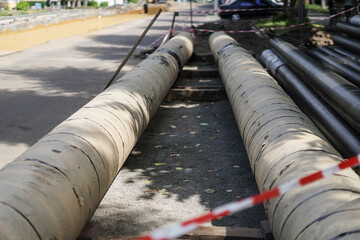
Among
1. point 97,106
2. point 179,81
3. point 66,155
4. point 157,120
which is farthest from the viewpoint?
point 179,81

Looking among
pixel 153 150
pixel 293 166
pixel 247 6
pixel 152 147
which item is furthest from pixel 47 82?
pixel 247 6

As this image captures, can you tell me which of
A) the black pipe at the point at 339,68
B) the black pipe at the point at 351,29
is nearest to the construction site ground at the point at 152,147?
the black pipe at the point at 339,68

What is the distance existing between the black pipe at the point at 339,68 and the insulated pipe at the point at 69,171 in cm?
332

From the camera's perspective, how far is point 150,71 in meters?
7.55

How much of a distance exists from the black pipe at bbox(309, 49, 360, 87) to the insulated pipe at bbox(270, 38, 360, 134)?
60cm

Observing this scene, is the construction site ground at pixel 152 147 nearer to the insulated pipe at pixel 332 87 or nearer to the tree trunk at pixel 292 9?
the insulated pipe at pixel 332 87

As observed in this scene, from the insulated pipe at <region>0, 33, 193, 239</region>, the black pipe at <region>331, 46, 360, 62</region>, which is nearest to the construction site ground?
the insulated pipe at <region>0, 33, 193, 239</region>

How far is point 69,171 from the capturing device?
359 cm

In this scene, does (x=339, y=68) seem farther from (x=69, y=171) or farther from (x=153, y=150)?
(x=69, y=171)

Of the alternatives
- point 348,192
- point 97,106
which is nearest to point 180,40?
point 97,106

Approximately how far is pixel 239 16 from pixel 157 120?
21208 millimetres

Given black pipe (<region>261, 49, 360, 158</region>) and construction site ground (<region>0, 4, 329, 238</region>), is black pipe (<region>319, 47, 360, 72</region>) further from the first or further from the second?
construction site ground (<region>0, 4, 329, 238</region>)

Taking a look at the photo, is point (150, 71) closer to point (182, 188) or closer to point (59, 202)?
point (182, 188)

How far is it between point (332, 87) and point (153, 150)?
2514 mm
